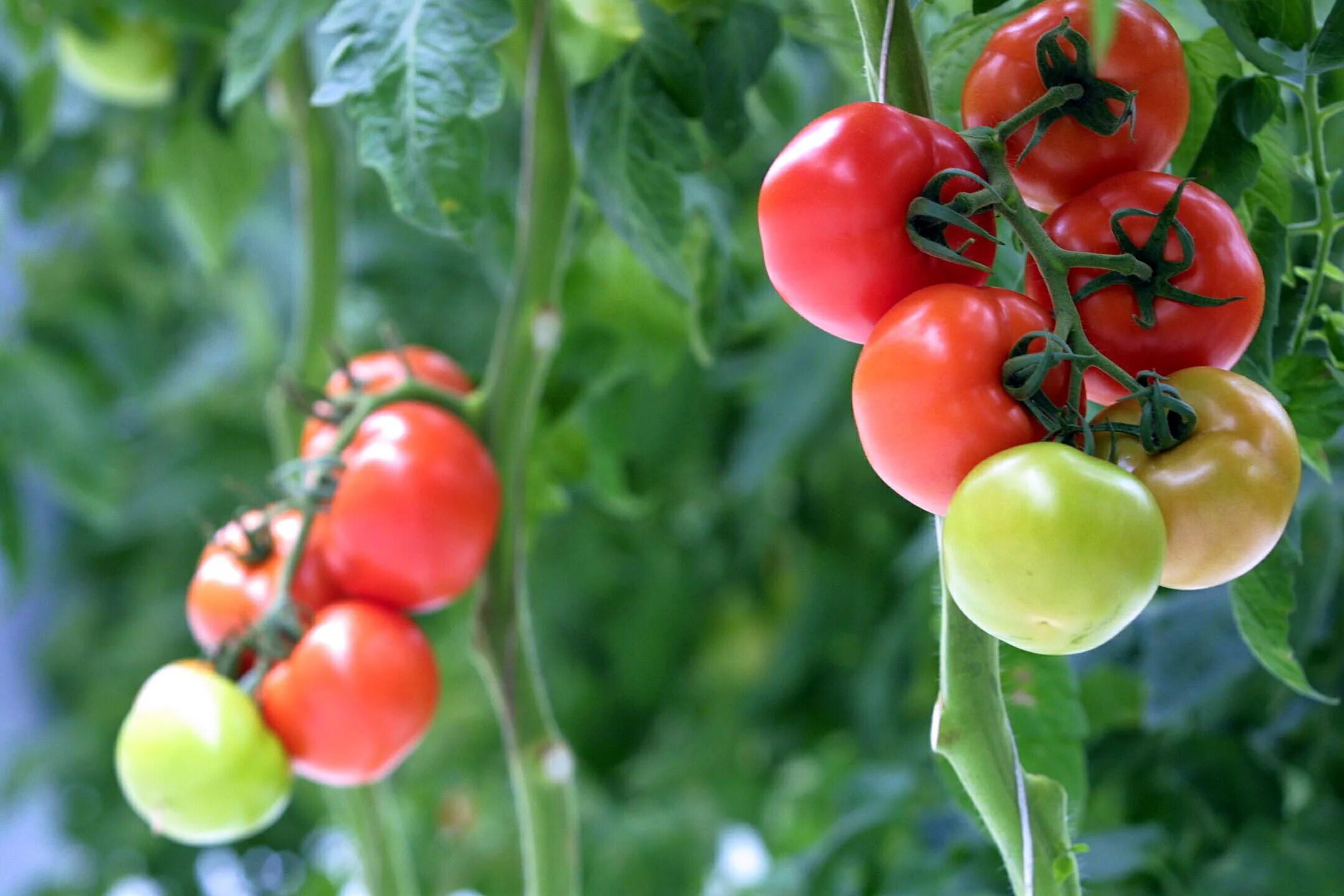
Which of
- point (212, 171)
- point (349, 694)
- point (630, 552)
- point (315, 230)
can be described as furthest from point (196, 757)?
point (630, 552)

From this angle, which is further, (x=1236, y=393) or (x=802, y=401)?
(x=802, y=401)

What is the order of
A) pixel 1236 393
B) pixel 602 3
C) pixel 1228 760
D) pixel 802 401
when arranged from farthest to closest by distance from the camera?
pixel 802 401, pixel 1228 760, pixel 602 3, pixel 1236 393

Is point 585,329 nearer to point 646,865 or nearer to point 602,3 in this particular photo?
point 602,3

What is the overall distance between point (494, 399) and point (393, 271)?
48 cm

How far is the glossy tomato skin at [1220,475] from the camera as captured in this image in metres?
0.22

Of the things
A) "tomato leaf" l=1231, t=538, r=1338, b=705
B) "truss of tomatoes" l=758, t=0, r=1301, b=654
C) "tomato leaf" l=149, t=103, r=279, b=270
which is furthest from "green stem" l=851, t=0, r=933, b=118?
"tomato leaf" l=149, t=103, r=279, b=270

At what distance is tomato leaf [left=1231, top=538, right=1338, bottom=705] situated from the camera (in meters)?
0.28

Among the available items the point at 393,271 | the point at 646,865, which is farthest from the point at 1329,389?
the point at 393,271

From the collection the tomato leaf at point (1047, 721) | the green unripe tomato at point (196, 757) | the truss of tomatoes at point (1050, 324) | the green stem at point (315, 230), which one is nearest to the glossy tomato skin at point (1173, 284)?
the truss of tomatoes at point (1050, 324)

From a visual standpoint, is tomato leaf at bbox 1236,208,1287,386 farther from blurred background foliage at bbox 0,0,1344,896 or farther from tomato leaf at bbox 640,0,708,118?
tomato leaf at bbox 640,0,708,118

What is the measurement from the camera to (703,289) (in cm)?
42

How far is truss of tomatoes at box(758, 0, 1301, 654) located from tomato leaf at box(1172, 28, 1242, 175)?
1.6 inches

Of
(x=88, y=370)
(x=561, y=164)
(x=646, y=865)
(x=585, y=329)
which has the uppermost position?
(x=561, y=164)

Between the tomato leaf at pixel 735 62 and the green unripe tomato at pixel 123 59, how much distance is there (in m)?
0.38
